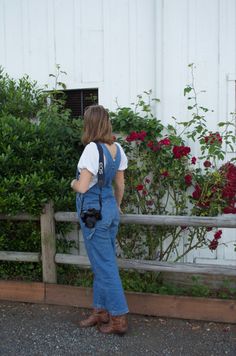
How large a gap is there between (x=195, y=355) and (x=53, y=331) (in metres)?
1.23

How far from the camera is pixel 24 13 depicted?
531 cm

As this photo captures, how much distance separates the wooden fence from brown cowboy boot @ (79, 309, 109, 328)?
0.47 metres

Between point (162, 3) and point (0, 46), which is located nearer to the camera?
point (162, 3)

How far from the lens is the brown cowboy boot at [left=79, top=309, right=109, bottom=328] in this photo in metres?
3.85

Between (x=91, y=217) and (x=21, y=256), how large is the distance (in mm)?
1281

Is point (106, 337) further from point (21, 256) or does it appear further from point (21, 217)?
point (21, 217)

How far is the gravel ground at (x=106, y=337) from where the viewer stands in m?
3.54

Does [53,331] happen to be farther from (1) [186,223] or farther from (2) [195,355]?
(1) [186,223]

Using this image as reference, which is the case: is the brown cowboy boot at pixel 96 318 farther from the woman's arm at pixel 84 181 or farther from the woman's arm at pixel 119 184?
the woman's arm at pixel 84 181

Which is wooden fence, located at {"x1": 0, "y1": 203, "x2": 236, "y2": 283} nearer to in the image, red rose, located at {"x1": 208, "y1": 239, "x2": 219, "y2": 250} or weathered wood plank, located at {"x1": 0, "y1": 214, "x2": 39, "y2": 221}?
weathered wood plank, located at {"x1": 0, "y1": 214, "x2": 39, "y2": 221}

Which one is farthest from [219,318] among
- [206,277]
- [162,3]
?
[162,3]

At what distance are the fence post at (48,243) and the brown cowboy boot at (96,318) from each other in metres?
0.65

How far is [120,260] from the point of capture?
4129mm

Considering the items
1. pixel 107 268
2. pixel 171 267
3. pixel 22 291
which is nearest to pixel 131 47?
pixel 171 267
